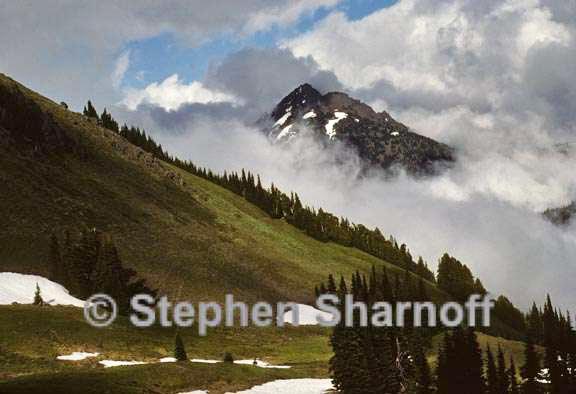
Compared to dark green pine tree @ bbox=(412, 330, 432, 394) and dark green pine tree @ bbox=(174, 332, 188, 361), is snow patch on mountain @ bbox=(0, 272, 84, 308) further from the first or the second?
dark green pine tree @ bbox=(412, 330, 432, 394)

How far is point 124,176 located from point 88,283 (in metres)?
76.1

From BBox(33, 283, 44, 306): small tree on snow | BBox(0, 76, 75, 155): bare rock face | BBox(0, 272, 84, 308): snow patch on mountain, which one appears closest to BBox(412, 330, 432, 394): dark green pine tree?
BBox(0, 272, 84, 308): snow patch on mountain

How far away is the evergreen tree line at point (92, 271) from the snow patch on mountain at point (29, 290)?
6.08 feet

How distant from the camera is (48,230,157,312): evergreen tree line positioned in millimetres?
90619

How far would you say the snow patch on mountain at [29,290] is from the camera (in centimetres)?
8319

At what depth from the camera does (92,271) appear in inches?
3743

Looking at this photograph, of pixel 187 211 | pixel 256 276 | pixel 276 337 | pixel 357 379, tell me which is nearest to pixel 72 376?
pixel 357 379

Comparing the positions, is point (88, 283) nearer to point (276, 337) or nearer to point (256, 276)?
point (276, 337)

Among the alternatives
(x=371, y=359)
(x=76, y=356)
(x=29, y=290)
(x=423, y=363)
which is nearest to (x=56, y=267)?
(x=29, y=290)

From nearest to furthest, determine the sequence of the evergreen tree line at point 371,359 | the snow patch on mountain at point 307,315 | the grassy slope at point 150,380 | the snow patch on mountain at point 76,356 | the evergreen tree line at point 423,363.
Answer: the grassy slope at point 150,380 < the evergreen tree line at point 423,363 < the evergreen tree line at point 371,359 < the snow patch on mountain at point 76,356 < the snow patch on mountain at point 307,315

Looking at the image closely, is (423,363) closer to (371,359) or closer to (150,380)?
(371,359)

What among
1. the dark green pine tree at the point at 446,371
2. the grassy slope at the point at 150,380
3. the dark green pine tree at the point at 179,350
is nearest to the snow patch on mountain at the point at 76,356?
the grassy slope at the point at 150,380

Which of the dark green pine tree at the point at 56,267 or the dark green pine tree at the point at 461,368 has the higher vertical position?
the dark green pine tree at the point at 56,267

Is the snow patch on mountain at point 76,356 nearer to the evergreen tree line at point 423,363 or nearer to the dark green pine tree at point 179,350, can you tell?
the dark green pine tree at point 179,350
